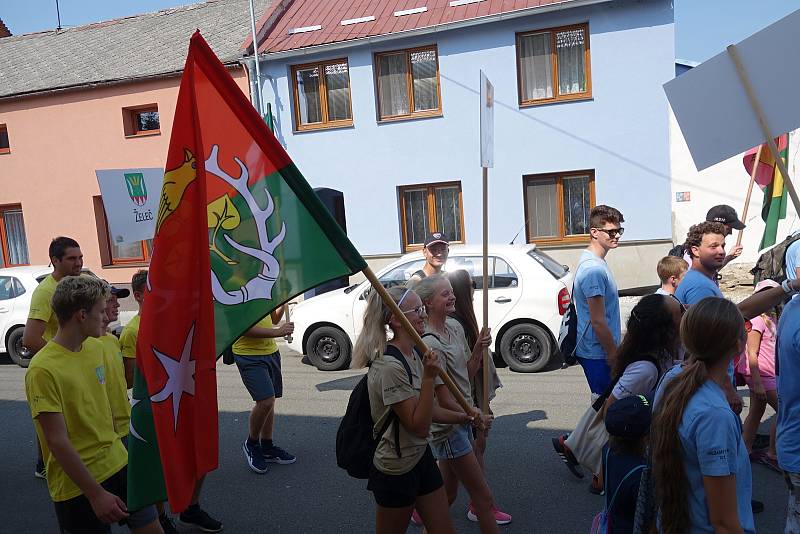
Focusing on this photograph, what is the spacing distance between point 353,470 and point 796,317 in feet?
6.66

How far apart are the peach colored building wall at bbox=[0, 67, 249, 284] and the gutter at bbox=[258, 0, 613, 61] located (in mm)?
2145

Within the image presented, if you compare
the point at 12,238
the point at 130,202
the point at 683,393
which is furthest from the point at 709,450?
the point at 12,238

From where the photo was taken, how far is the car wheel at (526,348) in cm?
814

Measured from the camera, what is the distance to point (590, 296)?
4.31 meters

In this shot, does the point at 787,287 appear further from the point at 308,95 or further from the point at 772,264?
the point at 308,95

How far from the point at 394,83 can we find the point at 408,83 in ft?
1.14

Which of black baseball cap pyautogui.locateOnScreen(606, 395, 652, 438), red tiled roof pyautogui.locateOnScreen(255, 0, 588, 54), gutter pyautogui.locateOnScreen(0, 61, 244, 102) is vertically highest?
red tiled roof pyautogui.locateOnScreen(255, 0, 588, 54)

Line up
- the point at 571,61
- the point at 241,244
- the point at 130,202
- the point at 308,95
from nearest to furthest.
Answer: the point at 241,244 < the point at 130,202 < the point at 571,61 < the point at 308,95

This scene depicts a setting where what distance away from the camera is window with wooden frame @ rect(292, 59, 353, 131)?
1555cm

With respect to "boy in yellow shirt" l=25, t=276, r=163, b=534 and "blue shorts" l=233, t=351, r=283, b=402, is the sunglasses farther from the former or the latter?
"boy in yellow shirt" l=25, t=276, r=163, b=534

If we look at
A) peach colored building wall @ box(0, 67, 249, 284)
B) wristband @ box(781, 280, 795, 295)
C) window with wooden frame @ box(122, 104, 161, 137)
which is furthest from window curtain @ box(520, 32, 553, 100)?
wristband @ box(781, 280, 795, 295)

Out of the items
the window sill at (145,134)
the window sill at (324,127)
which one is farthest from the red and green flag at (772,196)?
the window sill at (145,134)

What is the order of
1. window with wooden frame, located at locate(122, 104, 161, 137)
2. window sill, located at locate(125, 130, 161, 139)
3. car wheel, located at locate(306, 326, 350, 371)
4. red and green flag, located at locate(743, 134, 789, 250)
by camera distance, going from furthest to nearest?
window with wooden frame, located at locate(122, 104, 161, 137) → window sill, located at locate(125, 130, 161, 139) → car wheel, located at locate(306, 326, 350, 371) → red and green flag, located at locate(743, 134, 789, 250)

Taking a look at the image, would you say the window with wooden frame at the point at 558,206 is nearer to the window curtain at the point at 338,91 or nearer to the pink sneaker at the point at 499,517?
the window curtain at the point at 338,91
